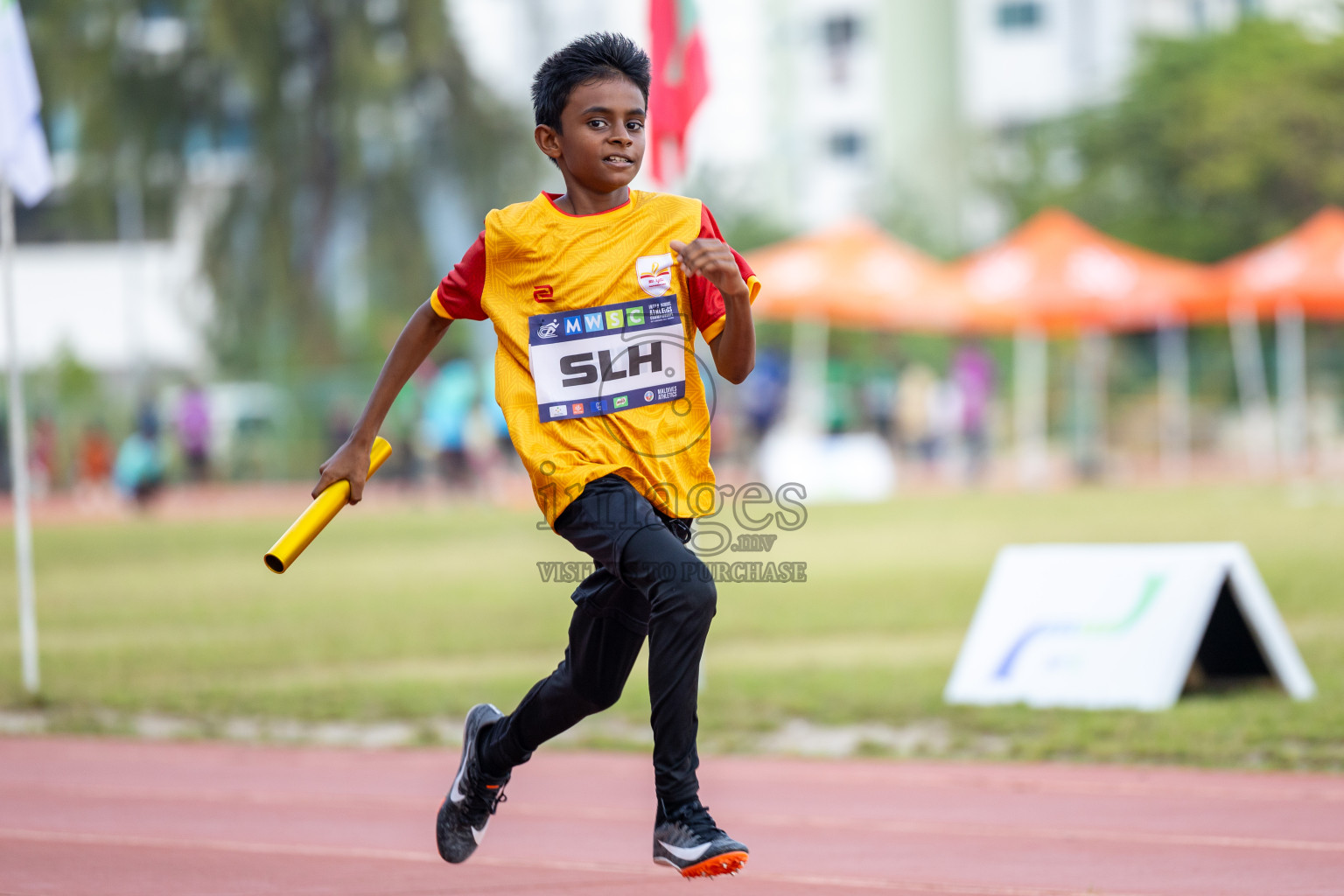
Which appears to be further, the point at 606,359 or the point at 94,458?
the point at 94,458

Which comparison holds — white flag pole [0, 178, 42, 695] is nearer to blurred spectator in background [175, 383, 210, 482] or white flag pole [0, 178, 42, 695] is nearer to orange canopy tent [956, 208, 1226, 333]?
orange canopy tent [956, 208, 1226, 333]

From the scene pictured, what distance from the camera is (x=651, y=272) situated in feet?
13.6

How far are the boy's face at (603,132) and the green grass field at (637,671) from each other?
146 inches

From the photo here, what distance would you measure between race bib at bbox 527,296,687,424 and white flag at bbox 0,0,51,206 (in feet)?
18.9

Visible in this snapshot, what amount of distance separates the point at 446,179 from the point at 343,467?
1073 inches

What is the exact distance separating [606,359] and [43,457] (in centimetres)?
2889

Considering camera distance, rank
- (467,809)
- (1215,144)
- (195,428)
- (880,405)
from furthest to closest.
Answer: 1. (1215,144)
2. (880,405)
3. (195,428)
4. (467,809)

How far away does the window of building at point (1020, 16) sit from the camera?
5306 cm

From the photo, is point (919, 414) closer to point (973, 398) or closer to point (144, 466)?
point (973, 398)

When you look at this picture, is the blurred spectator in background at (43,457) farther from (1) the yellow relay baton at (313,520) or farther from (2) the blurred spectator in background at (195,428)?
(1) the yellow relay baton at (313,520)

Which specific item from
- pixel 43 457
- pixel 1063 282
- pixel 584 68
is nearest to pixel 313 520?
pixel 584 68

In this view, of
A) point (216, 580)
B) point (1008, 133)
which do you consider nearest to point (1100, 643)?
point (216, 580)

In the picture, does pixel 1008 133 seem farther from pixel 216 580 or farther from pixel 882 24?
pixel 216 580

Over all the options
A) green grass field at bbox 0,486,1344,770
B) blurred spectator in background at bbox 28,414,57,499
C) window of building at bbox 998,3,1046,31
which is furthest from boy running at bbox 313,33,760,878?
window of building at bbox 998,3,1046,31
